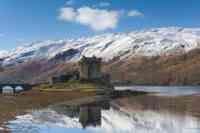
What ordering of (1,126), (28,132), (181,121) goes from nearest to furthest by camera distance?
1. (28,132)
2. (1,126)
3. (181,121)

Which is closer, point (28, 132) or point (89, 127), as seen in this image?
point (28, 132)

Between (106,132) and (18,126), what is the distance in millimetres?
13905

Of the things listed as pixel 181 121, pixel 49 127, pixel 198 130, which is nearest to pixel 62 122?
pixel 49 127

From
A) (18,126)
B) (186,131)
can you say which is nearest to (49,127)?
(18,126)

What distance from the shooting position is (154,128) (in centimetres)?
6012

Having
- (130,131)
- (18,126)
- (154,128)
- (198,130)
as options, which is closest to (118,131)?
(130,131)

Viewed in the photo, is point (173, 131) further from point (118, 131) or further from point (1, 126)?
point (1, 126)

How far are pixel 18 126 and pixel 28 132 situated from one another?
21.9 feet

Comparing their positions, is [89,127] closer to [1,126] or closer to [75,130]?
[75,130]

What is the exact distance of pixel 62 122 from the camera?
70.8 metres

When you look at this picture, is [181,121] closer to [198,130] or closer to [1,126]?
[198,130]

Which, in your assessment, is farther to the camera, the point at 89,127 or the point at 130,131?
the point at 89,127

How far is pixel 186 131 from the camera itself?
55.6 metres

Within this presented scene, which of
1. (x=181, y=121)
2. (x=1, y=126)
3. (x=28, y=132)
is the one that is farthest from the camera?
(x=181, y=121)
